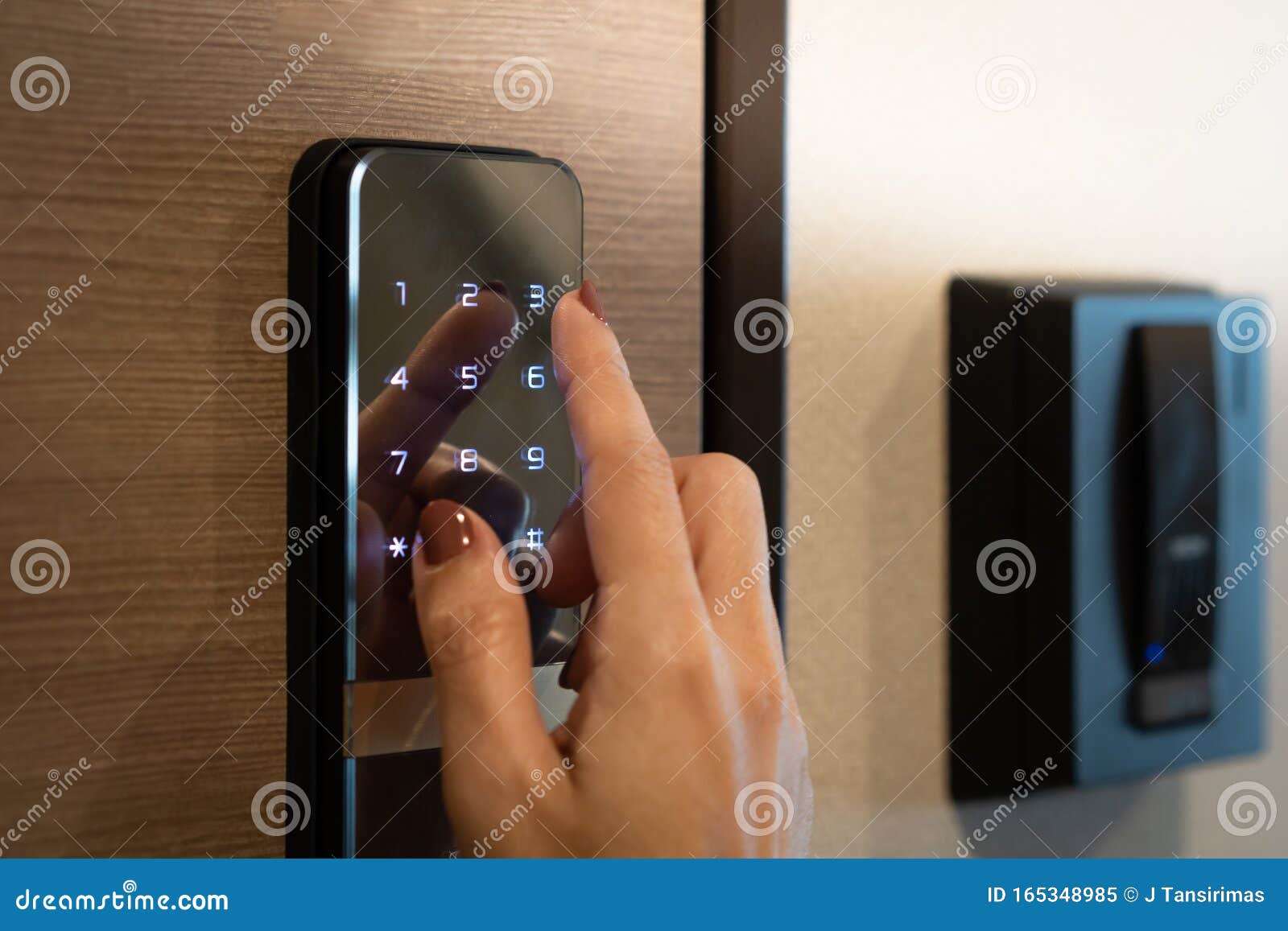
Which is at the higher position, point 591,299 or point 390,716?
point 591,299

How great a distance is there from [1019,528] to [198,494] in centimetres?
33

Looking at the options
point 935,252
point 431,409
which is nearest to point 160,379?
point 431,409

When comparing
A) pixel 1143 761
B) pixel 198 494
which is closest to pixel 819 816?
pixel 1143 761

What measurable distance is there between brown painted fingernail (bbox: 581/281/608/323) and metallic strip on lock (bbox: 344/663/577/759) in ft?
0.39

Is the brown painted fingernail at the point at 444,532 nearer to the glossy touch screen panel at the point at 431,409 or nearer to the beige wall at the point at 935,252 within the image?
the glossy touch screen panel at the point at 431,409

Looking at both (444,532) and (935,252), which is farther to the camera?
(935,252)

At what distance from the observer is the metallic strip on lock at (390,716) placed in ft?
0.88

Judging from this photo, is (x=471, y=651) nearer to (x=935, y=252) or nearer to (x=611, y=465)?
(x=611, y=465)

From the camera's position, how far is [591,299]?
294mm

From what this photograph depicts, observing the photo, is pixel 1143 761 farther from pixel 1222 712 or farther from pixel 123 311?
pixel 123 311

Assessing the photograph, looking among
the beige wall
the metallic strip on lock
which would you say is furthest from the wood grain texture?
the beige wall

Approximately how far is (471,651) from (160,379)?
0.11 meters

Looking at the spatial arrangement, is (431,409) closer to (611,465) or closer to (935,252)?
(611,465)

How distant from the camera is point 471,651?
10.9 inches
